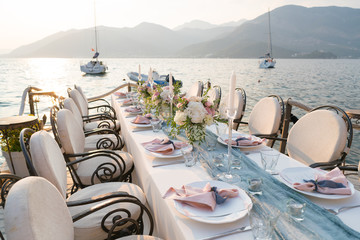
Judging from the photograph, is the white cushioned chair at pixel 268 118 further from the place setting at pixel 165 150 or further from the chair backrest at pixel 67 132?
the chair backrest at pixel 67 132

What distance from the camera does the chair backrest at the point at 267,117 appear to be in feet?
7.79

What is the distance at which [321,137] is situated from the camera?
1.81m

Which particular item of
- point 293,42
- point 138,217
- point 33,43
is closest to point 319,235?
point 138,217

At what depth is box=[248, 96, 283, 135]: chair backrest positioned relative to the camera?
237 cm

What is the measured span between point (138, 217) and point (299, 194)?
2.92ft

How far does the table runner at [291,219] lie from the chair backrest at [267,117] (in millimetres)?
1135

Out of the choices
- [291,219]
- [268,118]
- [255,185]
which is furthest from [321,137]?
[291,219]

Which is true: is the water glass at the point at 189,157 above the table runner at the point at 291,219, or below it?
above

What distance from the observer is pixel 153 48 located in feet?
470

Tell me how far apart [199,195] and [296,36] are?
146 m

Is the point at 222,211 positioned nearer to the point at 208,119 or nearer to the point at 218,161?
the point at 218,161

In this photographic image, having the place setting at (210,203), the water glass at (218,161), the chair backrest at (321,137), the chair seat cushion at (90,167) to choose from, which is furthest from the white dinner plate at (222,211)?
the chair seat cushion at (90,167)

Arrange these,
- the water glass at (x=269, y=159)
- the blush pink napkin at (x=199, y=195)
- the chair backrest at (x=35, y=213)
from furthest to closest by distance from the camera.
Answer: the water glass at (x=269, y=159) < the blush pink napkin at (x=199, y=195) < the chair backrest at (x=35, y=213)

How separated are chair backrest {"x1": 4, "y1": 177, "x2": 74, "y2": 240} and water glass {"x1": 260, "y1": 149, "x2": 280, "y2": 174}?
3.25 ft
